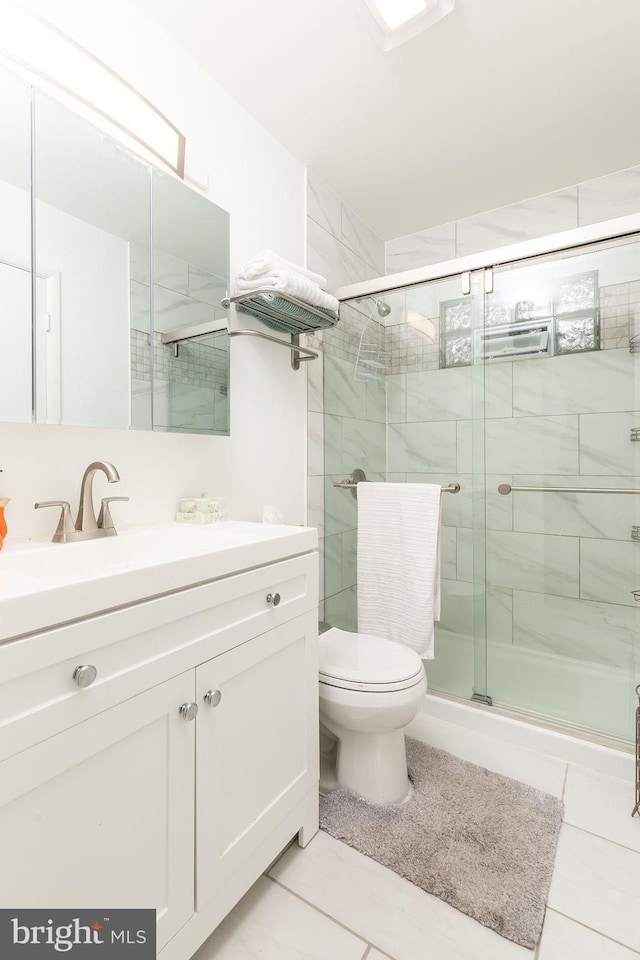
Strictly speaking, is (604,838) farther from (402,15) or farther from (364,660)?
(402,15)

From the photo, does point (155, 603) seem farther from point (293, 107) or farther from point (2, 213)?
point (293, 107)

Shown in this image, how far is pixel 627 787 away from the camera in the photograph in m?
1.56

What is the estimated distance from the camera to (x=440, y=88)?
1.69 meters

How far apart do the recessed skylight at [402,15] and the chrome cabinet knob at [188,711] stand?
6.20 feet

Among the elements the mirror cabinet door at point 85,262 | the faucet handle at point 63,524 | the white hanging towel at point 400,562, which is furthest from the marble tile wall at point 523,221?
the faucet handle at point 63,524

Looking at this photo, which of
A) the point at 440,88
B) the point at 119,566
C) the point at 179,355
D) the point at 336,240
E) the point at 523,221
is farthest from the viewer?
the point at 523,221

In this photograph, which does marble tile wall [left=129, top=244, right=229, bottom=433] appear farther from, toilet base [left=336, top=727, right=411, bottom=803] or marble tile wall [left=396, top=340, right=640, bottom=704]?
toilet base [left=336, top=727, right=411, bottom=803]

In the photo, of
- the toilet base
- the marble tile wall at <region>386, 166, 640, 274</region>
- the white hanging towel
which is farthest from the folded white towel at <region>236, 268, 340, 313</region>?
the toilet base

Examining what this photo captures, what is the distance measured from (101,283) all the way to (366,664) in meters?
1.37

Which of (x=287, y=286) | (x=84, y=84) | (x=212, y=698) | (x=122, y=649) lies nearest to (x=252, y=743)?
(x=212, y=698)

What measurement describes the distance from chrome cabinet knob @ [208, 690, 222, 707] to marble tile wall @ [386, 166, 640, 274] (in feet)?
8.32

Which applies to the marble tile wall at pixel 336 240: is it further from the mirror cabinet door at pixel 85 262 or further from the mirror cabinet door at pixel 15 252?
the mirror cabinet door at pixel 15 252

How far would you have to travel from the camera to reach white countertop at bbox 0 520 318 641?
Answer: 0.69m

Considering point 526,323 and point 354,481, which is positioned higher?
point 526,323
